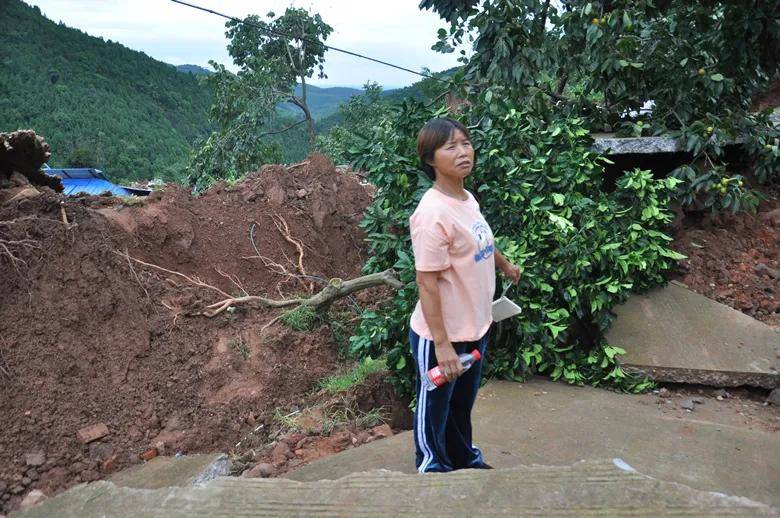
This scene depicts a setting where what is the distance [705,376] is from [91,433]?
154 inches

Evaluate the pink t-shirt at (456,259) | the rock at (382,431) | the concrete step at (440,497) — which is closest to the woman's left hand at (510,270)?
the pink t-shirt at (456,259)

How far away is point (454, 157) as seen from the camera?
7.80ft

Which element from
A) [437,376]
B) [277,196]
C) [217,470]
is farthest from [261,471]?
[277,196]

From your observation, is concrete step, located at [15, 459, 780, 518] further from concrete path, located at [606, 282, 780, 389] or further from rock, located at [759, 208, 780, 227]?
rock, located at [759, 208, 780, 227]

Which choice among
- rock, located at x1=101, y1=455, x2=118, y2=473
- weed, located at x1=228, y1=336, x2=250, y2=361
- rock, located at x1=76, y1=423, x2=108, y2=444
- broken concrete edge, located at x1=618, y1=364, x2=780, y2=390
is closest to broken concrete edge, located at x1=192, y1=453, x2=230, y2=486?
rock, located at x1=101, y1=455, x2=118, y2=473

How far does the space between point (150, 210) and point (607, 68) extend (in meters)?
4.23

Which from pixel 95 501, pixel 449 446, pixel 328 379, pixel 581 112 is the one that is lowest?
pixel 328 379

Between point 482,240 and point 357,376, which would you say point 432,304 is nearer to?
point 482,240

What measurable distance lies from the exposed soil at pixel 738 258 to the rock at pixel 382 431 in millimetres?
2439

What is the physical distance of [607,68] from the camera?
5.03 meters

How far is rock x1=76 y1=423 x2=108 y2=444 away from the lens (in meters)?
4.49

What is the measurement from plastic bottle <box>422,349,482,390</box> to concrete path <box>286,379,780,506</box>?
0.65 m

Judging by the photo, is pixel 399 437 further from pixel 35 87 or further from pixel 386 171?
pixel 35 87

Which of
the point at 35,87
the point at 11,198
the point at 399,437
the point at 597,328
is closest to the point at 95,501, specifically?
the point at 399,437
